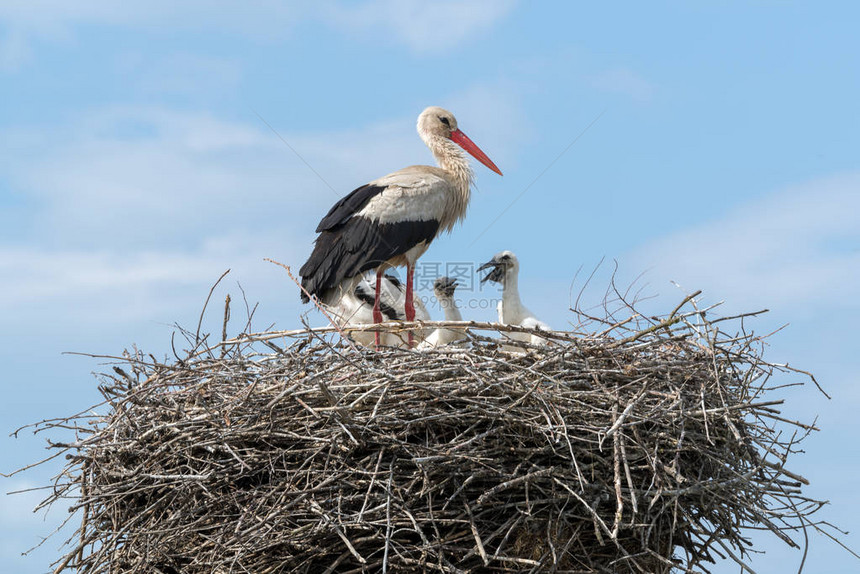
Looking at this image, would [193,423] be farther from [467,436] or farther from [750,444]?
[750,444]

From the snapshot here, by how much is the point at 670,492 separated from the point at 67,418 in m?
3.23

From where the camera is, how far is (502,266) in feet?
25.4

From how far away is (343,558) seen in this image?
Answer: 4383 mm

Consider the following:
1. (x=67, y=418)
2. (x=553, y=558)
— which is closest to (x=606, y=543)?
(x=553, y=558)

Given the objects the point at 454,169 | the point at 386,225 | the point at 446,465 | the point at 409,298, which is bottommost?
the point at 446,465

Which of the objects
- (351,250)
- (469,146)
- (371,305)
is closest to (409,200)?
(351,250)

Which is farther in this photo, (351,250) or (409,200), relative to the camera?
(409,200)

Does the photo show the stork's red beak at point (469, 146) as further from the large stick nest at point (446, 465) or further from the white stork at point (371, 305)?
the large stick nest at point (446, 465)

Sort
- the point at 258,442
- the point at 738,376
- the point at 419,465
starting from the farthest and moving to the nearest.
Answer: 1. the point at 738,376
2. the point at 258,442
3. the point at 419,465

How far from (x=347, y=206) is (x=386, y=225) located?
372 millimetres

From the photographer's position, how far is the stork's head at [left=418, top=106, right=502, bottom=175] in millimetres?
7898

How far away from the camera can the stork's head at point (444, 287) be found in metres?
8.12

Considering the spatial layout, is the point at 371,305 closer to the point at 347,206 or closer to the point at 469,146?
the point at 347,206

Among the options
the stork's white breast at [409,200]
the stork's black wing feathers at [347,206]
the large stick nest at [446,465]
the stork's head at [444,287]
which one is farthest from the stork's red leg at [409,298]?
the large stick nest at [446,465]
